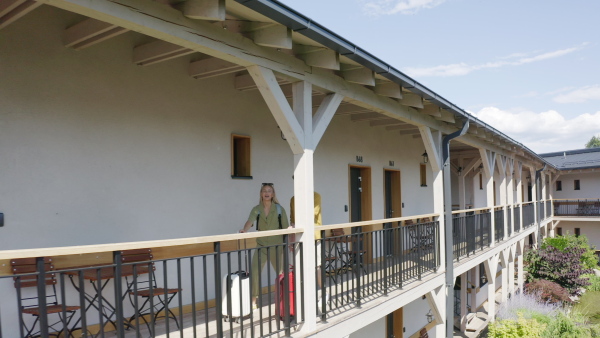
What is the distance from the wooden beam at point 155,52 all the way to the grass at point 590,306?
14.8 meters

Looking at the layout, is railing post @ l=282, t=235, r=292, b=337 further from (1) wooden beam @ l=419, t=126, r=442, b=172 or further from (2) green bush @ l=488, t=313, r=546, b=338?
(2) green bush @ l=488, t=313, r=546, b=338

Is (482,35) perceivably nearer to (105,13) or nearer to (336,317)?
(336,317)

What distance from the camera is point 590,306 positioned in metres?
15.8

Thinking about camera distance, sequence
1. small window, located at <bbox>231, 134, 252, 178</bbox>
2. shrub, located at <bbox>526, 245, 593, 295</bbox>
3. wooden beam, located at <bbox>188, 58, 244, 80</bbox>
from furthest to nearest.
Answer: shrub, located at <bbox>526, 245, 593, 295</bbox> → small window, located at <bbox>231, 134, 252, 178</bbox> → wooden beam, located at <bbox>188, 58, 244, 80</bbox>

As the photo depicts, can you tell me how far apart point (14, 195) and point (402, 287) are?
5.50 m

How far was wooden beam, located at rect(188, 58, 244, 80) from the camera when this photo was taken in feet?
19.0

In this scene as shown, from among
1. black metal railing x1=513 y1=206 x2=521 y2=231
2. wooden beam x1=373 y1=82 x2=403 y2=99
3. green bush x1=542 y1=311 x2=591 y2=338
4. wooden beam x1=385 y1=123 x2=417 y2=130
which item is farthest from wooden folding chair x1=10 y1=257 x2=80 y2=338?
black metal railing x1=513 y1=206 x2=521 y2=231

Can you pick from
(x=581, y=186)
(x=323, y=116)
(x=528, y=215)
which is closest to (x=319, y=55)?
(x=323, y=116)

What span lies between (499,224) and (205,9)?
1306 cm

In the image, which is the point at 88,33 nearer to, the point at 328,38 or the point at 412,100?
the point at 328,38

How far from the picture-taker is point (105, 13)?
3.20m

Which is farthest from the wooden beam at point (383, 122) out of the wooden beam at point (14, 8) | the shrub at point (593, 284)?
the shrub at point (593, 284)

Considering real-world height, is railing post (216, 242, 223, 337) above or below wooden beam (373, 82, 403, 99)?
Result: below

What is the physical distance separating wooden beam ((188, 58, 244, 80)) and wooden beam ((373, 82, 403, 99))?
2.11 metres
